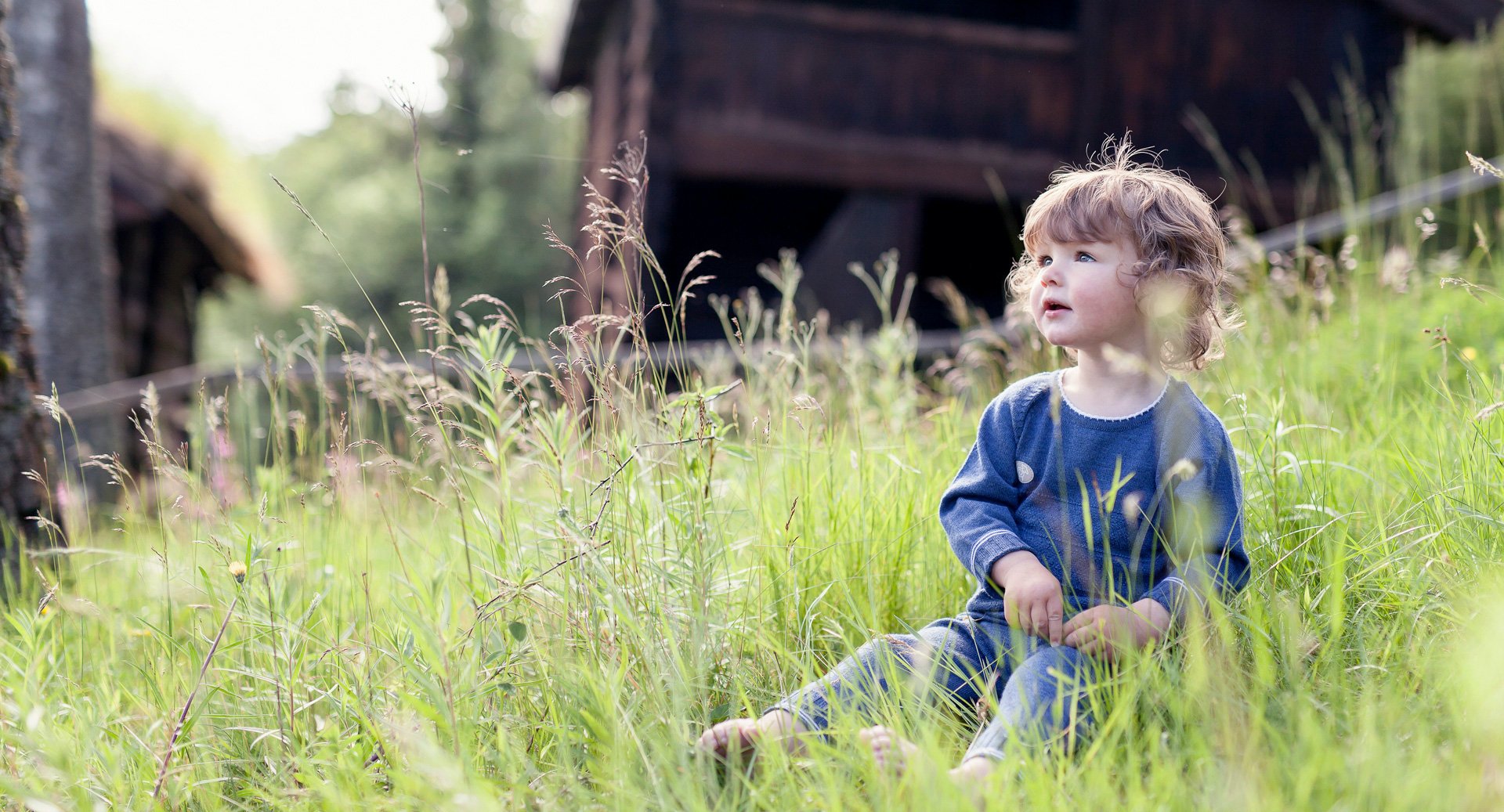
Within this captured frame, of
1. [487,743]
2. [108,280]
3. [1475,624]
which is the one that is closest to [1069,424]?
[1475,624]

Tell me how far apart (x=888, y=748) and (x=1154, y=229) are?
3.22 ft

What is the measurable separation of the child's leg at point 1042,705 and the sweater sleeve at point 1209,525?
0.61 feet

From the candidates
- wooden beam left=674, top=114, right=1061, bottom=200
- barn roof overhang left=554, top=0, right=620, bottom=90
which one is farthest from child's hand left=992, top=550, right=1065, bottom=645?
barn roof overhang left=554, top=0, right=620, bottom=90

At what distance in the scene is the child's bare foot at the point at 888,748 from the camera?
139 cm

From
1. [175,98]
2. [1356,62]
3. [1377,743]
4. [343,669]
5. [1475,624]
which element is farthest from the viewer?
[175,98]

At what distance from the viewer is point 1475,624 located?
150 centimetres

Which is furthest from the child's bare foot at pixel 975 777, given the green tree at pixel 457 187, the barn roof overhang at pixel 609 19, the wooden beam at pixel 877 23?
the green tree at pixel 457 187

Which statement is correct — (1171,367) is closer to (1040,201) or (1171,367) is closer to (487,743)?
(1040,201)

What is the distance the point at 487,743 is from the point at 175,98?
30.6ft

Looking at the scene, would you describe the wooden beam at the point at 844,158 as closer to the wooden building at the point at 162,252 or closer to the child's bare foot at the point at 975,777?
the wooden building at the point at 162,252

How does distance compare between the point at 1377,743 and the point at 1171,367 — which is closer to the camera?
the point at 1377,743

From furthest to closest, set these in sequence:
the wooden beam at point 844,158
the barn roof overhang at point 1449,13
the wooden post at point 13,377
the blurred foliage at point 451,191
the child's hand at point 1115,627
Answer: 1. the blurred foliage at point 451,191
2. the barn roof overhang at point 1449,13
3. the wooden beam at point 844,158
4. the wooden post at point 13,377
5. the child's hand at point 1115,627

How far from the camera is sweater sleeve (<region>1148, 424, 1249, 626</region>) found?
1645 millimetres

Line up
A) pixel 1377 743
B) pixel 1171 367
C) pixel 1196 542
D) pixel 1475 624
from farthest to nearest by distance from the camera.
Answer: pixel 1171 367
pixel 1196 542
pixel 1475 624
pixel 1377 743
